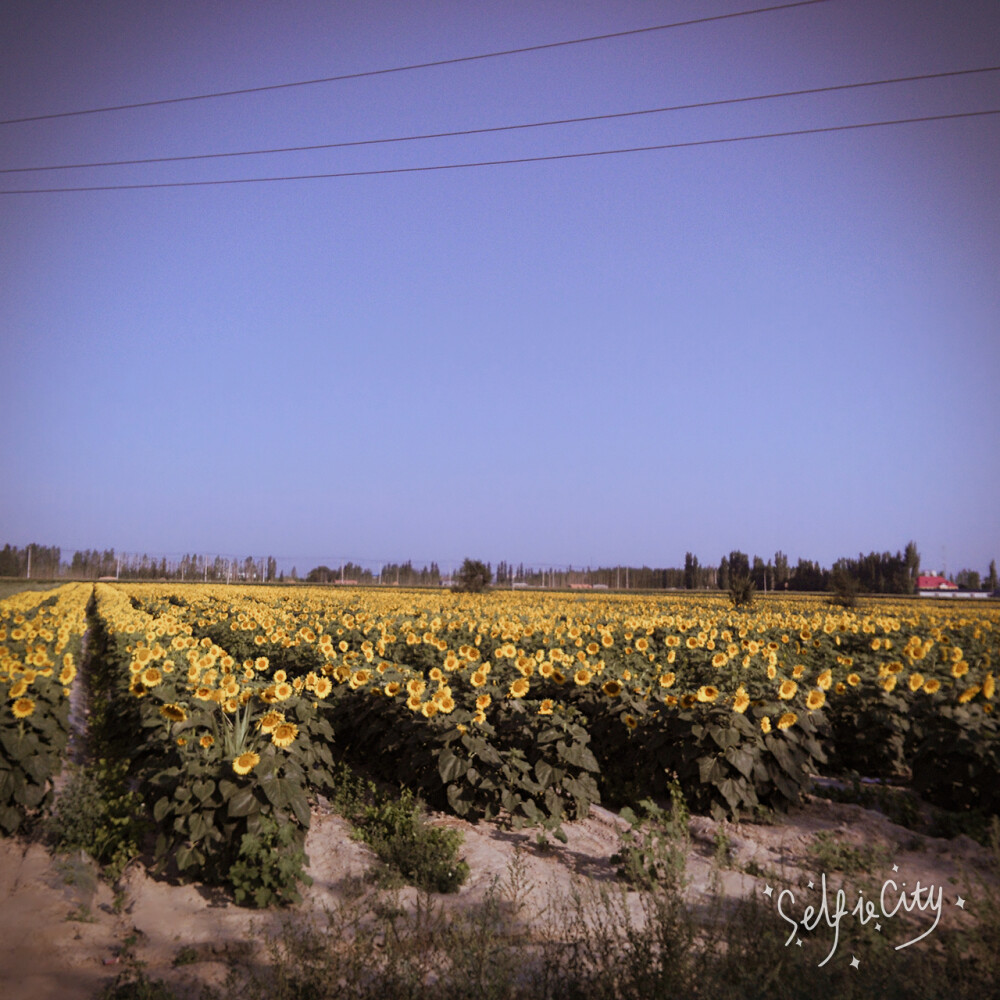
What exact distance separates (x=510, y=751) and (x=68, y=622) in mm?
7096

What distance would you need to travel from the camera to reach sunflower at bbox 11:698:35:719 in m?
4.80

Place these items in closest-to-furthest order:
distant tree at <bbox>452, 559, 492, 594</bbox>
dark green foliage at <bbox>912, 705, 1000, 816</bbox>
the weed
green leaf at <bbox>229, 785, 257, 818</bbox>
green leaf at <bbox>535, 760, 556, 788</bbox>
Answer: green leaf at <bbox>229, 785, 257, 818</bbox> → the weed → dark green foliage at <bbox>912, 705, 1000, 816</bbox> → green leaf at <bbox>535, 760, 556, 788</bbox> → distant tree at <bbox>452, 559, 492, 594</bbox>

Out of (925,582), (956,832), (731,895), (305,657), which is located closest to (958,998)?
(731,895)

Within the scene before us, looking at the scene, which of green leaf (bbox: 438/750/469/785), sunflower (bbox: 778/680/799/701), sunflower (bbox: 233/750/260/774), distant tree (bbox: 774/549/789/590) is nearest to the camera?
sunflower (bbox: 233/750/260/774)

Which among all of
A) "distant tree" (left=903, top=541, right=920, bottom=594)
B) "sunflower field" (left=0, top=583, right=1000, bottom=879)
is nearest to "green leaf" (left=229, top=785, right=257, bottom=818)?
"sunflower field" (left=0, top=583, right=1000, bottom=879)

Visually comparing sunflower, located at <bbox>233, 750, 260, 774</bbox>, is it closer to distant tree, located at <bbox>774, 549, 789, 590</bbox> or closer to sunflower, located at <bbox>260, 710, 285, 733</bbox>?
sunflower, located at <bbox>260, 710, 285, 733</bbox>

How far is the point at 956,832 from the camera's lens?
504 centimetres

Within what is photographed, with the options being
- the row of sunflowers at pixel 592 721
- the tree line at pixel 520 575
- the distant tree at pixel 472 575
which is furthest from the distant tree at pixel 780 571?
the row of sunflowers at pixel 592 721

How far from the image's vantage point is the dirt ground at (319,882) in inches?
135

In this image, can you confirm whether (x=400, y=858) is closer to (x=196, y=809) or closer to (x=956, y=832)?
(x=196, y=809)

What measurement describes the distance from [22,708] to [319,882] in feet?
7.91

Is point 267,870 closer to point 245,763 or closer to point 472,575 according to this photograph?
point 245,763

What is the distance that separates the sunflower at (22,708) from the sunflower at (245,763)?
1730 millimetres

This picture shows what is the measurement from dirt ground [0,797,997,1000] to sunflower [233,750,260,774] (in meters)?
0.74
